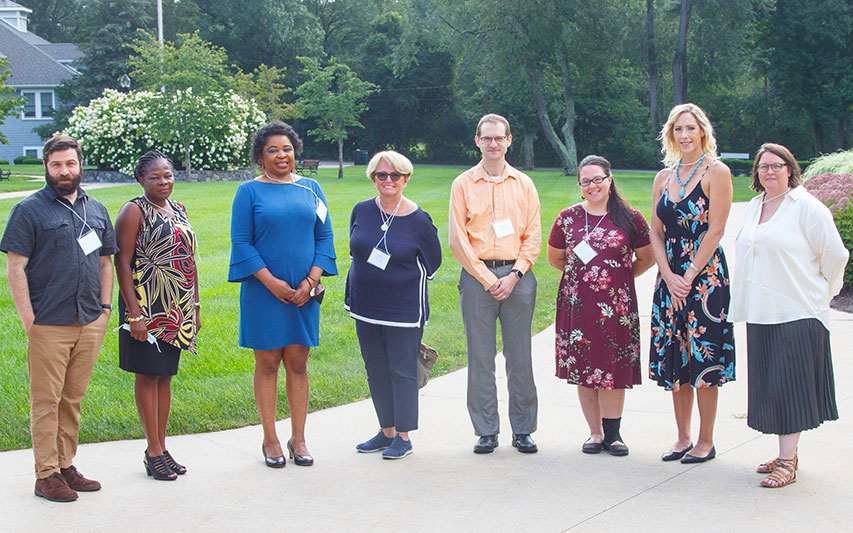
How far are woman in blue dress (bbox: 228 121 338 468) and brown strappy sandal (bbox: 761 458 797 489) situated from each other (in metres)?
2.43

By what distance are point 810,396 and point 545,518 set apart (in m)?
1.56

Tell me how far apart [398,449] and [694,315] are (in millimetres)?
1825

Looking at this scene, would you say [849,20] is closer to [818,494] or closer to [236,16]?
[236,16]

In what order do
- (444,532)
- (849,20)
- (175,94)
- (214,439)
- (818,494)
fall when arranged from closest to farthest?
(444,532) < (818,494) < (214,439) < (175,94) < (849,20)

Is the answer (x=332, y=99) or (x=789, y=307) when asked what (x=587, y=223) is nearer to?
(x=789, y=307)

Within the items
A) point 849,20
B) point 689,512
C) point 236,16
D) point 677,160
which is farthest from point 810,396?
point 236,16

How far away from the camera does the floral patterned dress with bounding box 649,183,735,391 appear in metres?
4.70

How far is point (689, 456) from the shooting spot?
484cm

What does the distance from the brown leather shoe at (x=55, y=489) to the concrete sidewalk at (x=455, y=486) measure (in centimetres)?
5

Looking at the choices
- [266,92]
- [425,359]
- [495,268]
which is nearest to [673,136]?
[495,268]

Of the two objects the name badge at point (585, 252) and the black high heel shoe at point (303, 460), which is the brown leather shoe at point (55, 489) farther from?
the name badge at point (585, 252)

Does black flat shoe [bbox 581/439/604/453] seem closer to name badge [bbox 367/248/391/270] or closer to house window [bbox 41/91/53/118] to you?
name badge [bbox 367/248/391/270]

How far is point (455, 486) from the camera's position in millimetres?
4527

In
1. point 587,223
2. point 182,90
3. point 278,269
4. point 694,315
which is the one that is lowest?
point 694,315
